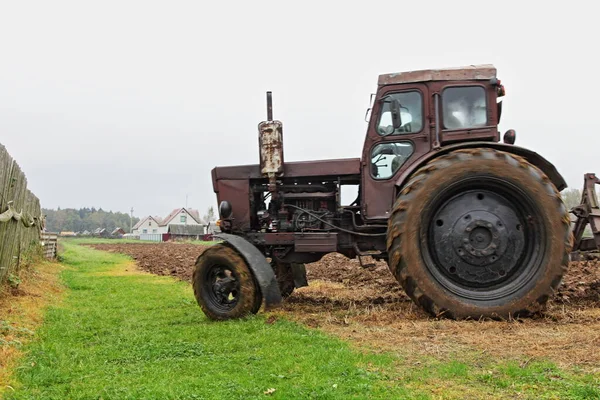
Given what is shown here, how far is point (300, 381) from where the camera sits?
414 cm

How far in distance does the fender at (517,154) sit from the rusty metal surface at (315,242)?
1288 mm

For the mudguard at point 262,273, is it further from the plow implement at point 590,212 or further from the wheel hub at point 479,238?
the plow implement at point 590,212

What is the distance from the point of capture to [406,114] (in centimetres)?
726

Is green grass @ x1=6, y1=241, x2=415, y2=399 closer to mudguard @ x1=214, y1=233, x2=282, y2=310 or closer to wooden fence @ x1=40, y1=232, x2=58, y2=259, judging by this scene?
mudguard @ x1=214, y1=233, x2=282, y2=310

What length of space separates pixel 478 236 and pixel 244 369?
341 centimetres

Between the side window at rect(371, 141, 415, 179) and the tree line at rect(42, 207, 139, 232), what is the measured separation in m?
147

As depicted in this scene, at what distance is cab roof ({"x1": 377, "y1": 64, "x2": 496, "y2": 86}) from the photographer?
23.3 ft

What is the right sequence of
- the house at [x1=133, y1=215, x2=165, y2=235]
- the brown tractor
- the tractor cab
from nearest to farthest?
the brown tractor < the tractor cab < the house at [x1=133, y1=215, x2=165, y2=235]

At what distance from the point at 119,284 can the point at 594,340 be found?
1057 centimetres

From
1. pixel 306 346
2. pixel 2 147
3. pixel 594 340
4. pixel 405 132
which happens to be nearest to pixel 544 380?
pixel 594 340

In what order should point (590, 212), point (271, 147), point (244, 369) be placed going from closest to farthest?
point (244, 369) → point (590, 212) → point (271, 147)

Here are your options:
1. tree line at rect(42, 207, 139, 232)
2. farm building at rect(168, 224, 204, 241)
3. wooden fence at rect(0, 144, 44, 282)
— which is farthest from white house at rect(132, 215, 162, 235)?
wooden fence at rect(0, 144, 44, 282)

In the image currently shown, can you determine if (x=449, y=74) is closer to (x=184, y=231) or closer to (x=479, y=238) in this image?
(x=479, y=238)

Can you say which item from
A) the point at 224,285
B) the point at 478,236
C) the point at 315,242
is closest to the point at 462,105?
the point at 478,236
